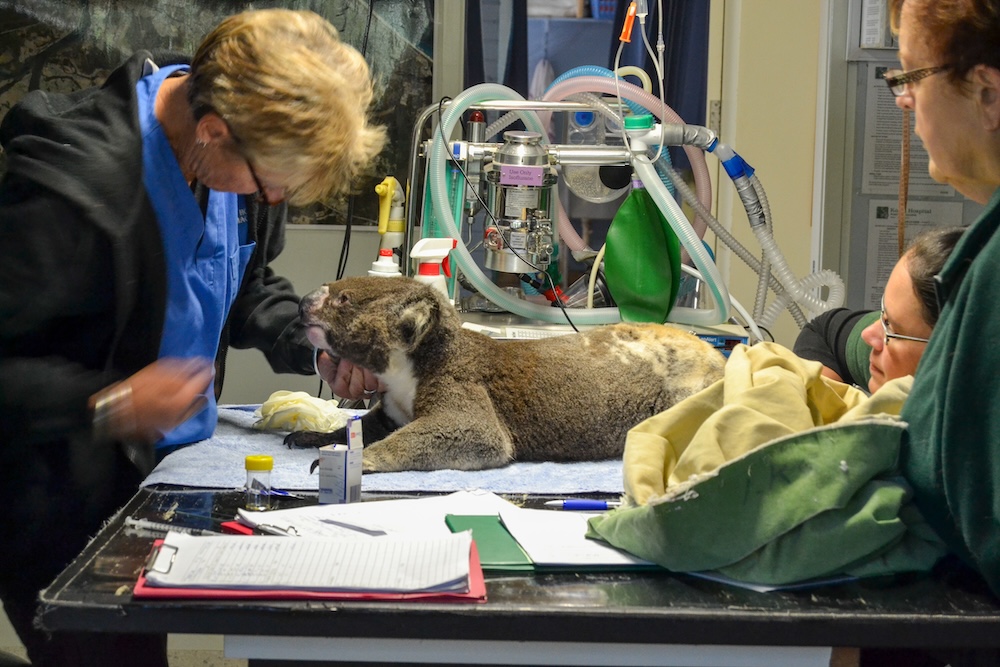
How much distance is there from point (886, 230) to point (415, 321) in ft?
6.32

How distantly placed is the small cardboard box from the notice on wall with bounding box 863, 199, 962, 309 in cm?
221

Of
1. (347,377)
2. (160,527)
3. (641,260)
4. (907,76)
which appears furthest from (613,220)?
(160,527)

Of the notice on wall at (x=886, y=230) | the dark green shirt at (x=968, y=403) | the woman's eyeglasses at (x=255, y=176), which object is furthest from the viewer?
the notice on wall at (x=886, y=230)

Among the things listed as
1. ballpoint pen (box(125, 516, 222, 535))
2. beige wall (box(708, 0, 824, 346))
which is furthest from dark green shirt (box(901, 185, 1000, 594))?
beige wall (box(708, 0, 824, 346))

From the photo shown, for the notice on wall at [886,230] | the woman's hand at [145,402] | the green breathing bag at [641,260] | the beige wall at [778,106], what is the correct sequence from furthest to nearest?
the beige wall at [778,106] → the notice on wall at [886,230] → the green breathing bag at [641,260] → the woman's hand at [145,402]

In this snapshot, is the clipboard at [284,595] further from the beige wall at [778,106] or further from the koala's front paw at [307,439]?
the beige wall at [778,106]

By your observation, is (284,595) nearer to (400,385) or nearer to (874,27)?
(400,385)

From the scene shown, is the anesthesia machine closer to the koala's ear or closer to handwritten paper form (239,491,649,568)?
the koala's ear

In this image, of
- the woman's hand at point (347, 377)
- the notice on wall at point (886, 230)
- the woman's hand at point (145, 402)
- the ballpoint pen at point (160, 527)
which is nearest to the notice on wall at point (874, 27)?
the notice on wall at point (886, 230)

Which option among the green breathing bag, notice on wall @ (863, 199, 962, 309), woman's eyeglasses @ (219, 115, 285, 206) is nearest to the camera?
woman's eyeglasses @ (219, 115, 285, 206)

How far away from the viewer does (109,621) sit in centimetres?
107

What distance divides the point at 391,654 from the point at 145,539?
44 cm

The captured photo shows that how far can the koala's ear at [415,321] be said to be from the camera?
198 cm

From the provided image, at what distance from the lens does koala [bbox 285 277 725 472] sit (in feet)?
6.49
